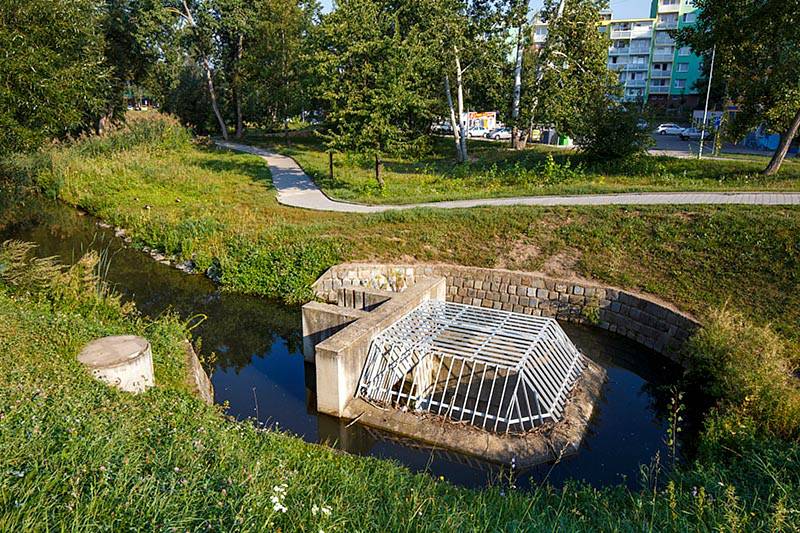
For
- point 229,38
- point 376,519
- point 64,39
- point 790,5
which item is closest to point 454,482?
point 376,519

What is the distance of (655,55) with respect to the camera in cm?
6900

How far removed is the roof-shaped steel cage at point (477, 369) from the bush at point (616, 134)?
13.7m

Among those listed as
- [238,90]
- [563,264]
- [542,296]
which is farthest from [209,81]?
[542,296]

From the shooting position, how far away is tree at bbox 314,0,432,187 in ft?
56.9

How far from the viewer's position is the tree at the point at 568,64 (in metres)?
22.7

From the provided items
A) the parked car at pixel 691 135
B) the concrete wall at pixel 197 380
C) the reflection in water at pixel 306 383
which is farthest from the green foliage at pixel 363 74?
the parked car at pixel 691 135

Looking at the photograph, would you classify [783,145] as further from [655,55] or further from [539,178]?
[655,55]

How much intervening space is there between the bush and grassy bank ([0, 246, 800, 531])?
52.3 feet

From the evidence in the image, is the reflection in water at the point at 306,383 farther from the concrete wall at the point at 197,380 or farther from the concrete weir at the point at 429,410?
the concrete wall at the point at 197,380

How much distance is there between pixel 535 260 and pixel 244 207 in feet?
33.9

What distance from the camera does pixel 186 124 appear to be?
4388 cm

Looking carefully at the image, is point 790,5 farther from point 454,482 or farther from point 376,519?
point 376,519

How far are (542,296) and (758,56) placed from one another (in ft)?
39.2

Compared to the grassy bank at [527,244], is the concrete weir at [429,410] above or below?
below
